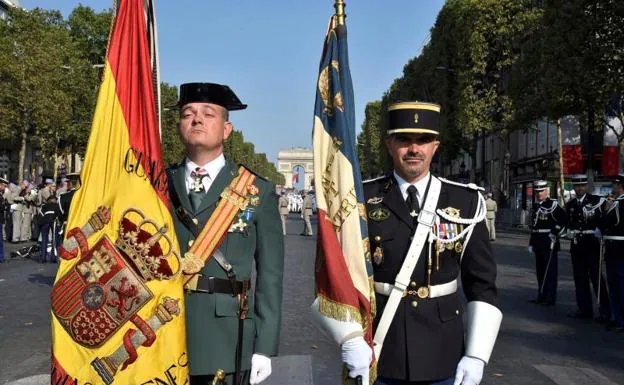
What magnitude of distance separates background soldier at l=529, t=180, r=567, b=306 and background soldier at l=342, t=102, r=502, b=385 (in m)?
8.49

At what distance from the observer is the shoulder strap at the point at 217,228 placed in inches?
134

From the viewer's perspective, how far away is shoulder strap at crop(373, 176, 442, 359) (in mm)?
3434

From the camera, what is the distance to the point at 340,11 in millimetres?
3660

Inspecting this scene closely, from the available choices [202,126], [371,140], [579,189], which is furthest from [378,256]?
[371,140]

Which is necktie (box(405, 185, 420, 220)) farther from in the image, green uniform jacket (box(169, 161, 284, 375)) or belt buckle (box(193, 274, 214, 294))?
belt buckle (box(193, 274, 214, 294))

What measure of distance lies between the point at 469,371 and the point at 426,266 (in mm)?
512

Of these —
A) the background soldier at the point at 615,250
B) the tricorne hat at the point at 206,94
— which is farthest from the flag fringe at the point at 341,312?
the background soldier at the point at 615,250

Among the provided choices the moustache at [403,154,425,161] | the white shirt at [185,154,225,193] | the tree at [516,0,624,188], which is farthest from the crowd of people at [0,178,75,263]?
the tree at [516,0,624,188]

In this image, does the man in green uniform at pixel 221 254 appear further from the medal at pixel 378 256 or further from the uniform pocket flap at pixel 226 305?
the medal at pixel 378 256

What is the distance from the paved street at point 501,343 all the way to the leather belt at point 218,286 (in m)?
2.03

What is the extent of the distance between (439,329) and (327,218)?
2.36 feet

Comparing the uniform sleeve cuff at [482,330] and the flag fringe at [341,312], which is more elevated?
the flag fringe at [341,312]

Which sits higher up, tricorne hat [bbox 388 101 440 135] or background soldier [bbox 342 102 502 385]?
tricorne hat [bbox 388 101 440 135]

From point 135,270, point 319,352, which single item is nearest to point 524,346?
point 319,352
